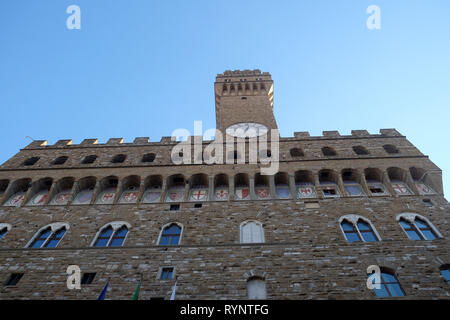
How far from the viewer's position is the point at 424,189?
14141 millimetres

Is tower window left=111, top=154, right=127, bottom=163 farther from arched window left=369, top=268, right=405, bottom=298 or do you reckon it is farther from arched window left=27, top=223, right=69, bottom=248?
arched window left=369, top=268, right=405, bottom=298

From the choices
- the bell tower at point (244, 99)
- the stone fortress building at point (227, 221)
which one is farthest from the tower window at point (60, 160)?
the bell tower at point (244, 99)

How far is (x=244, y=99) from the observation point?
77.7ft

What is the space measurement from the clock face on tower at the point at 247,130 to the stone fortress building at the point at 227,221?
6.11 ft

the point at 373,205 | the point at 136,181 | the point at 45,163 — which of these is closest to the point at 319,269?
the point at 373,205

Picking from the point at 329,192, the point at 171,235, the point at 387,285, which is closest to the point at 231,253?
the point at 171,235

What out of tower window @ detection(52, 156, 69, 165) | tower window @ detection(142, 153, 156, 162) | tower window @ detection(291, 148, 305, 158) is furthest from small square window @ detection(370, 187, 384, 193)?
tower window @ detection(52, 156, 69, 165)

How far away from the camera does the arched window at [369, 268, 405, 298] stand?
9805 millimetres

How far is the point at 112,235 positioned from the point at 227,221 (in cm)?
420

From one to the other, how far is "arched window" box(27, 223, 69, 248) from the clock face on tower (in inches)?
362

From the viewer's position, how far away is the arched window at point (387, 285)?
9.80 meters

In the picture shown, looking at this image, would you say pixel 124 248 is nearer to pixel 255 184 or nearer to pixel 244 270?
pixel 244 270

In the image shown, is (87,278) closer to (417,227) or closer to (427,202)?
(417,227)
